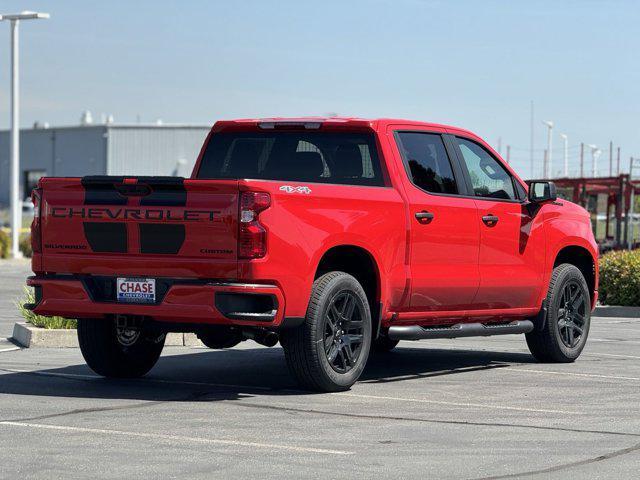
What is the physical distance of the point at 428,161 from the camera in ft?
39.2

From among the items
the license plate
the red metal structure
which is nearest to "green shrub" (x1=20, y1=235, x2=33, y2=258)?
the red metal structure

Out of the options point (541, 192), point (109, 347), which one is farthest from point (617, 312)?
point (109, 347)

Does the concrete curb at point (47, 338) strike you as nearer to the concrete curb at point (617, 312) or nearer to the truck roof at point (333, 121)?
the truck roof at point (333, 121)

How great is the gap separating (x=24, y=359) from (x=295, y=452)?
5828 mm

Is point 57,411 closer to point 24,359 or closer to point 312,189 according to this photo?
point 312,189

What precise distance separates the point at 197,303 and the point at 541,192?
3.96 metres

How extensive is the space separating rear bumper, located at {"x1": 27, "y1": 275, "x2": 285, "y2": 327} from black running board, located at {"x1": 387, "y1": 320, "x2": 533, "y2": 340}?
1.59m

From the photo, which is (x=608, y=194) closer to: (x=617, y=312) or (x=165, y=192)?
(x=617, y=312)

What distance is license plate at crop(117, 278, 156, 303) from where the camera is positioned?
34.1ft

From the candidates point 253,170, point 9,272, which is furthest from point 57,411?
point 9,272

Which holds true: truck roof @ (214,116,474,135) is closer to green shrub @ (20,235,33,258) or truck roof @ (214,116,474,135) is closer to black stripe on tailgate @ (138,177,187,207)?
black stripe on tailgate @ (138,177,187,207)

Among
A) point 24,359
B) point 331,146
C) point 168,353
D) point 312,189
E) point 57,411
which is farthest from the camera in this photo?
point 168,353

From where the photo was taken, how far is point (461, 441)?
847 centimetres

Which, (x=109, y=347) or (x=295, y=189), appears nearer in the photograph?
(x=295, y=189)
